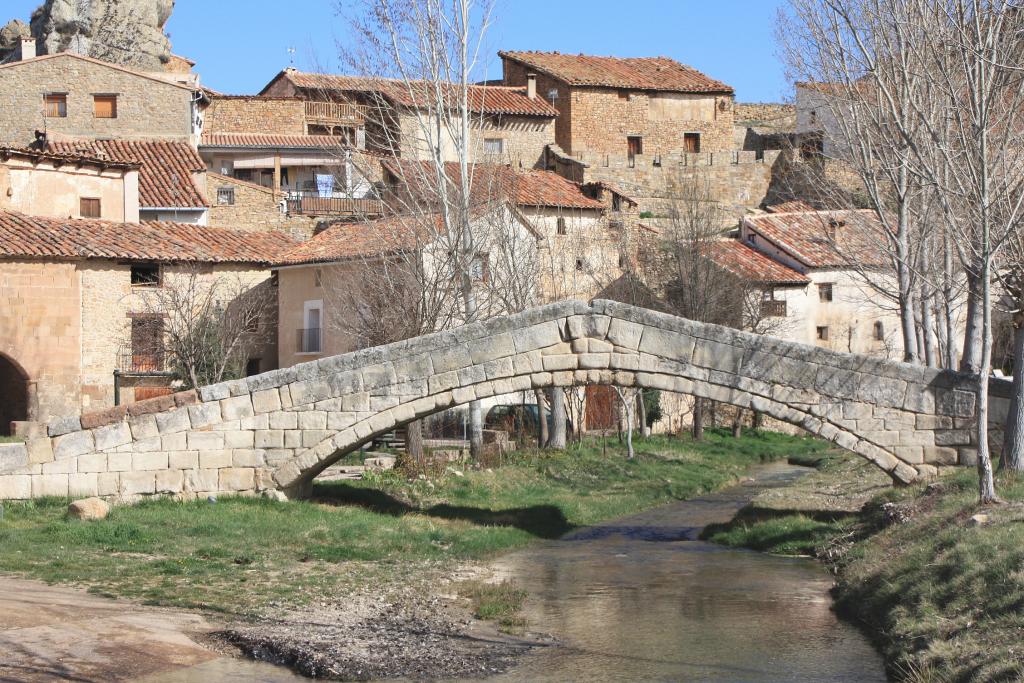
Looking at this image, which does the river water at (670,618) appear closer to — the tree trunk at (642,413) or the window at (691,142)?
the tree trunk at (642,413)

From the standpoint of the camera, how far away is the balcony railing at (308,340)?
34.1m

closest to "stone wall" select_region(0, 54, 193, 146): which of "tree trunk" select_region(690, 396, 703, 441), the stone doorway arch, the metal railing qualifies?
the metal railing

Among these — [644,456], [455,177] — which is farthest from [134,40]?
[644,456]

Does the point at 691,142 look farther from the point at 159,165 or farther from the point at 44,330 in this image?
the point at 44,330

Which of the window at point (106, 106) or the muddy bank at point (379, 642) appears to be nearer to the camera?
the muddy bank at point (379, 642)

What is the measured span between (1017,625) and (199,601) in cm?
666

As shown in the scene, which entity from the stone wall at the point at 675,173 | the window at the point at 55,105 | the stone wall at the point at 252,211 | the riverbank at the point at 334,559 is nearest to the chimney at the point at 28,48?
the window at the point at 55,105

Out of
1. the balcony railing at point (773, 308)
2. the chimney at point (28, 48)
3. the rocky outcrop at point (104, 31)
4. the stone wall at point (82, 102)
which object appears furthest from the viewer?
the rocky outcrop at point (104, 31)

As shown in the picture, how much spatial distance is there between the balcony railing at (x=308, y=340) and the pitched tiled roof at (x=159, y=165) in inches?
226

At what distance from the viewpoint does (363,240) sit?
103 feet

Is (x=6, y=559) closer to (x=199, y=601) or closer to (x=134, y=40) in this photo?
(x=199, y=601)

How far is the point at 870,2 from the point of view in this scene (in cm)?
1767

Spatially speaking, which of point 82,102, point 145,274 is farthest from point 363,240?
point 82,102

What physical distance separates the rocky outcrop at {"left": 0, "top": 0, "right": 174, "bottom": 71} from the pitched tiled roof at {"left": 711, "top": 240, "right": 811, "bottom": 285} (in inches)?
967
